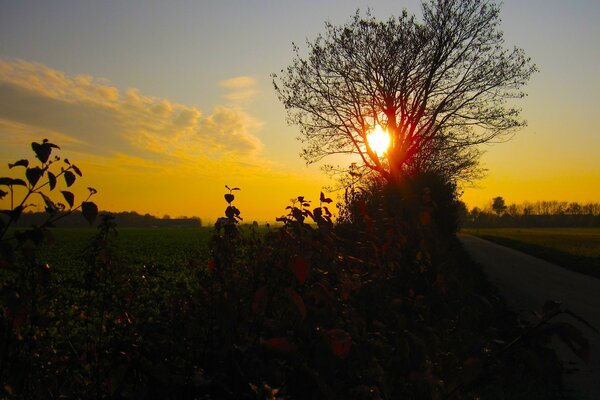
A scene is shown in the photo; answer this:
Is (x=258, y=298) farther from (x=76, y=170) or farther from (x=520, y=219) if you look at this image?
(x=520, y=219)

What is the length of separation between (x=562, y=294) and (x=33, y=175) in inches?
489

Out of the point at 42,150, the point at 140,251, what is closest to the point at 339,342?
the point at 42,150

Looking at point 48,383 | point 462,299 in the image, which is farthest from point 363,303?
point 462,299

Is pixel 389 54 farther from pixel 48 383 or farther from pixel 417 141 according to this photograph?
pixel 48 383

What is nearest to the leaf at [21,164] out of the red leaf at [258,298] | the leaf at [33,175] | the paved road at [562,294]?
the leaf at [33,175]

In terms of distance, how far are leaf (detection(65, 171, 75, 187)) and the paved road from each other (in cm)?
391

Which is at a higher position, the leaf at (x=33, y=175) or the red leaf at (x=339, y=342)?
the leaf at (x=33, y=175)

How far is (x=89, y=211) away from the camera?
2.12m

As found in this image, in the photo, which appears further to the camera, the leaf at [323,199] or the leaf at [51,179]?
the leaf at [323,199]

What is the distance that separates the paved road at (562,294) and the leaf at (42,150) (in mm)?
4025

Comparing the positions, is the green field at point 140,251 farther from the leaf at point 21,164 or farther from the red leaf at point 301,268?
the red leaf at point 301,268

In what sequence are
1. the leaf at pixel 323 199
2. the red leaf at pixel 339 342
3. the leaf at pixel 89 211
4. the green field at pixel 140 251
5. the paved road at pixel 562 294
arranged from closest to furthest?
the red leaf at pixel 339 342
the leaf at pixel 89 211
the leaf at pixel 323 199
the paved road at pixel 562 294
the green field at pixel 140 251

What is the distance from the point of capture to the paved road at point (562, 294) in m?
5.55

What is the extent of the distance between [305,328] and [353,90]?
74.5 ft
